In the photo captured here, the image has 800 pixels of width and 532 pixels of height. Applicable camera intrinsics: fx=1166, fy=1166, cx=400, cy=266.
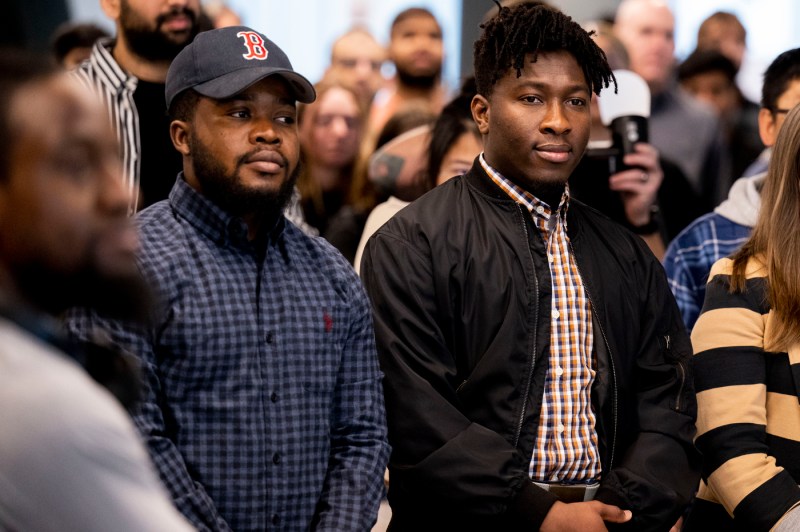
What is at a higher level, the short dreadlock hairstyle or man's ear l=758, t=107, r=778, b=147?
the short dreadlock hairstyle

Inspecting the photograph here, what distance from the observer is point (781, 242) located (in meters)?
2.55

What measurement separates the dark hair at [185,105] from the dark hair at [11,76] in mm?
1159

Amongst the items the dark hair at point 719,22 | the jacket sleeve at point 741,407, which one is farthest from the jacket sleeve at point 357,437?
the dark hair at point 719,22

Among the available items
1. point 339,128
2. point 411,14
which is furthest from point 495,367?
point 411,14

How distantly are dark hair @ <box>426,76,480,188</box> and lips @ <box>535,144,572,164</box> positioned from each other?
0.84 metres

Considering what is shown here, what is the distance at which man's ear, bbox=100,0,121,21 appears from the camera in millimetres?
3188

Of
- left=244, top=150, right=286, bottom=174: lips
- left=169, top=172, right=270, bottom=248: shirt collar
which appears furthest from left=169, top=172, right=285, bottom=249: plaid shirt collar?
left=244, top=150, right=286, bottom=174: lips

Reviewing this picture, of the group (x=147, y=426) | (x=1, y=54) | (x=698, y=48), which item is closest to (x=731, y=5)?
(x=698, y=48)

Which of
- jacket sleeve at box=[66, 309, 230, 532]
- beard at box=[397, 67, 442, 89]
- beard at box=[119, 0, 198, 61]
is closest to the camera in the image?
jacket sleeve at box=[66, 309, 230, 532]

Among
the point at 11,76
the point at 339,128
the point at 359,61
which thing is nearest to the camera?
the point at 11,76

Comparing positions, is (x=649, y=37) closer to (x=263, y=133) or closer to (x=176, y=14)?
(x=176, y=14)

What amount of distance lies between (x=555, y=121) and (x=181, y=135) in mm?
756

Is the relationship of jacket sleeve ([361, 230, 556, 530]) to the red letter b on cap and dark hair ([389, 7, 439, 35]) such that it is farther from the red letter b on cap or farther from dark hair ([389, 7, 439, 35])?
dark hair ([389, 7, 439, 35])

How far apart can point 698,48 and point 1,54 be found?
4.48 meters
